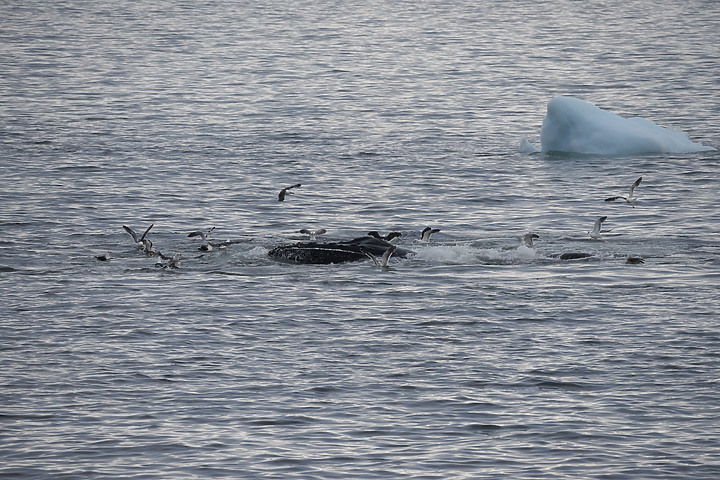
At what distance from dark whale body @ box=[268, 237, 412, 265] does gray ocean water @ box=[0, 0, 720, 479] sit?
30 cm

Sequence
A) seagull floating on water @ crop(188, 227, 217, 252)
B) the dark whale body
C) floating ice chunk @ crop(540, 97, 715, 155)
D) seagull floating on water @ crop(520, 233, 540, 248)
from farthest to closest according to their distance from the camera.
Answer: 1. floating ice chunk @ crop(540, 97, 715, 155)
2. seagull floating on water @ crop(188, 227, 217, 252)
3. seagull floating on water @ crop(520, 233, 540, 248)
4. the dark whale body

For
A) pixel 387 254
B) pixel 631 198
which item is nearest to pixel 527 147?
pixel 631 198

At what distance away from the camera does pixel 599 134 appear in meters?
29.8

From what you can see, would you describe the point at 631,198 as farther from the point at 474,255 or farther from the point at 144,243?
the point at 144,243

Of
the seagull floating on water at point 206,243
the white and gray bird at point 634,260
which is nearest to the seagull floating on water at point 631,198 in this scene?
the white and gray bird at point 634,260

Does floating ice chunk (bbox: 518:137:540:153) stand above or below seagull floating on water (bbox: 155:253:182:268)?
below

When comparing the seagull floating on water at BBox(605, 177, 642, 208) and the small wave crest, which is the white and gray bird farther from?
the seagull floating on water at BBox(605, 177, 642, 208)

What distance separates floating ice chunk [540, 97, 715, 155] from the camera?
2927 centimetres

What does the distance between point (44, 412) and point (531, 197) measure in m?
14.3

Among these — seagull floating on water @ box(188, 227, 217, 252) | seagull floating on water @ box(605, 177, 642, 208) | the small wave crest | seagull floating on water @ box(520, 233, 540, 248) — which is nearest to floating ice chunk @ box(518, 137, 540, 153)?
seagull floating on water @ box(605, 177, 642, 208)

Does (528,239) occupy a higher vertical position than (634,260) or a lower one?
higher

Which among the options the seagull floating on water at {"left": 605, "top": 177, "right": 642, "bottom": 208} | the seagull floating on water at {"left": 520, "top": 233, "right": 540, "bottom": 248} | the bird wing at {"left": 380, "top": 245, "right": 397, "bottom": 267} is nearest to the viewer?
the bird wing at {"left": 380, "top": 245, "right": 397, "bottom": 267}

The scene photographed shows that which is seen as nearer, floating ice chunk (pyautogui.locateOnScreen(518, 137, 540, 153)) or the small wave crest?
the small wave crest

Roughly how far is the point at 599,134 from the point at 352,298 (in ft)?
48.1
